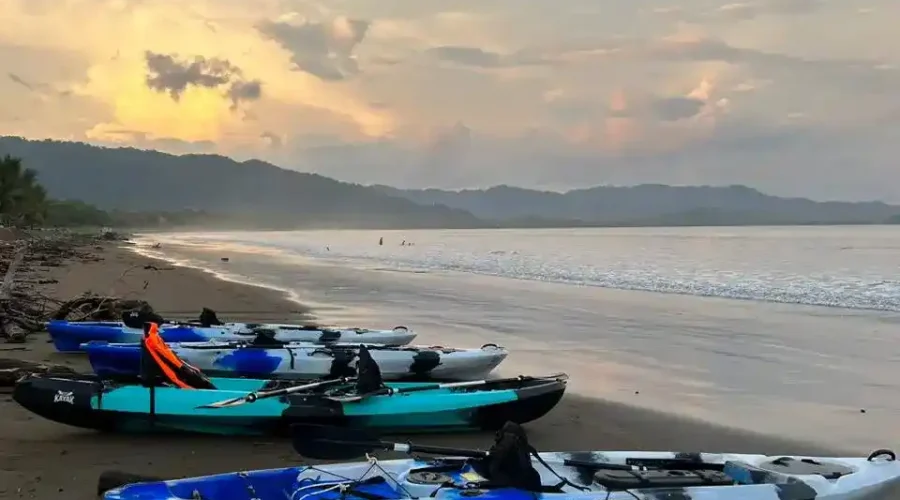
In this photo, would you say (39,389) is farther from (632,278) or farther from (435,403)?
(632,278)

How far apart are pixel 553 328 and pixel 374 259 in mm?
27212

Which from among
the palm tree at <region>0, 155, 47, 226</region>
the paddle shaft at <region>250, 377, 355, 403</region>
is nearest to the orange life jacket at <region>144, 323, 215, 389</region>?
the paddle shaft at <region>250, 377, 355, 403</region>

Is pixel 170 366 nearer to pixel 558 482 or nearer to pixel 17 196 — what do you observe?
pixel 558 482

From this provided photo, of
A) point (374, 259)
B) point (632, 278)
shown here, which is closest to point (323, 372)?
point (632, 278)

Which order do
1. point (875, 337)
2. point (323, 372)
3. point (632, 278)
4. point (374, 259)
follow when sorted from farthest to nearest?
point (374, 259), point (632, 278), point (875, 337), point (323, 372)

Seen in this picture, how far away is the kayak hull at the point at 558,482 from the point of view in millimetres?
4777

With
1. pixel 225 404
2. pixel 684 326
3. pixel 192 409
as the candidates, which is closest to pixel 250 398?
pixel 225 404

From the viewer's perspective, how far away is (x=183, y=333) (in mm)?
11336

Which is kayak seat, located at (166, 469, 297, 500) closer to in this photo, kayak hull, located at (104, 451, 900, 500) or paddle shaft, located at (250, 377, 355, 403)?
kayak hull, located at (104, 451, 900, 500)

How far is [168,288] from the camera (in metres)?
21.5

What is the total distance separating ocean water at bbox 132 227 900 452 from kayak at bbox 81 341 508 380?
1311 mm

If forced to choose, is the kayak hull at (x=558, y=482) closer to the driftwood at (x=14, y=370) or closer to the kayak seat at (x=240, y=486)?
the kayak seat at (x=240, y=486)

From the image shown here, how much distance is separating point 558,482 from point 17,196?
173 feet

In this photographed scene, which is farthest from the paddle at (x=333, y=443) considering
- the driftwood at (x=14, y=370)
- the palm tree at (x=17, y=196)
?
the palm tree at (x=17, y=196)
